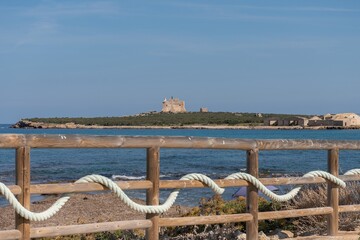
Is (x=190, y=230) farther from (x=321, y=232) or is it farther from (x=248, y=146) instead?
(x=248, y=146)

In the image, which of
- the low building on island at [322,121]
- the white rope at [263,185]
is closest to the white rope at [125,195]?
the white rope at [263,185]

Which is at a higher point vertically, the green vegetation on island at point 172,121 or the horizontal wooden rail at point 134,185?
the green vegetation on island at point 172,121

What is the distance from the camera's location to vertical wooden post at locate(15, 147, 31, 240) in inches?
228

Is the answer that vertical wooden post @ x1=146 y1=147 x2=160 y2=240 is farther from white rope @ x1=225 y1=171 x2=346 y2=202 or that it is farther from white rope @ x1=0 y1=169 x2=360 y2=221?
white rope @ x1=225 y1=171 x2=346 y2=202

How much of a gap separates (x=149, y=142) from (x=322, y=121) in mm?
131167

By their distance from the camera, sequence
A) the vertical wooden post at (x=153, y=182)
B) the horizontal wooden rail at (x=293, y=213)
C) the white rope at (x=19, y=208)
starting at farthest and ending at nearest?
the horizontal wooden rail at (x=293, y=213) → the vertical wooden post at (x=153, y=182) → the white rope at (x=19, y=208)

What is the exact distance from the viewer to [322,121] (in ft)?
439

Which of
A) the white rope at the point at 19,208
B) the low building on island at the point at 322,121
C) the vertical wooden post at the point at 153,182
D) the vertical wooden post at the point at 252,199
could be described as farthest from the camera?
the low building on island at the point at 322,121

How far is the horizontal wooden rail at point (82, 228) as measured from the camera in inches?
232

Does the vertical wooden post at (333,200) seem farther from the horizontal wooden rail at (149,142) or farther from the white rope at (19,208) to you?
the white rope at (19,208)

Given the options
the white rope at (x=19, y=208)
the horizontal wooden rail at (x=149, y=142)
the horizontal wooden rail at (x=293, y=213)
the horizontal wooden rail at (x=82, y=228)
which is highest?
the horizontal wooden rail at (x=149, y=142)

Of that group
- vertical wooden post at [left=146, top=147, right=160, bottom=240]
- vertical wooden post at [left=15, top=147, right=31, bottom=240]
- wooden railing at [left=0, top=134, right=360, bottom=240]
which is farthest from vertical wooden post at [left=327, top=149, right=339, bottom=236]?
vertical wooden post at [left=15, top=147, right=31, bottom=240]

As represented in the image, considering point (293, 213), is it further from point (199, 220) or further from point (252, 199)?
point (199, 220)

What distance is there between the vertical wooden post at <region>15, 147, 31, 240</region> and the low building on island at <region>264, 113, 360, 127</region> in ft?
426
